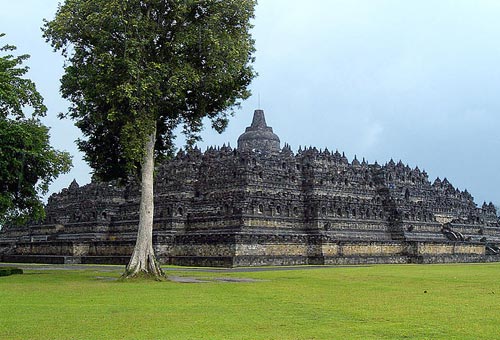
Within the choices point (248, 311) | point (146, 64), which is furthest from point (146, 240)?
point (248, 311)

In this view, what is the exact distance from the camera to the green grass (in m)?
11.4

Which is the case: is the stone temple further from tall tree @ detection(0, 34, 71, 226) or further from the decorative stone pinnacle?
tall tree @ detection(0, 34, 71, 226)

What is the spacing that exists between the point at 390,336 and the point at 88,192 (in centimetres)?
6395

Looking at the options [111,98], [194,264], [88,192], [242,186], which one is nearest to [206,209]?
[242,186]

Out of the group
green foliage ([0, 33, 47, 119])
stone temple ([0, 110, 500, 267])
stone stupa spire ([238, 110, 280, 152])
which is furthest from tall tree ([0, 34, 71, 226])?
stone stupa spire ([238, 110, 280, 152])

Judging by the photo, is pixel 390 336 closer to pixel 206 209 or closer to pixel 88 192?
pixel 206 209

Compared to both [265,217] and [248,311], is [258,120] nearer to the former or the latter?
[265,217]

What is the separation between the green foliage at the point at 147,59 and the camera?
26094 millimetres

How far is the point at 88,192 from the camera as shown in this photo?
233ft

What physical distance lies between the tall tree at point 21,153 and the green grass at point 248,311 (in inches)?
343

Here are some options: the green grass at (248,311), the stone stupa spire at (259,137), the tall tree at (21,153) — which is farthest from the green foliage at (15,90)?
the stone stupa spire at (259,137)

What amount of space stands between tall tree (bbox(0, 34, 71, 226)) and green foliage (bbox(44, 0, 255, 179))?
8.84 feet

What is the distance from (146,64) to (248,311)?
51.3 feet

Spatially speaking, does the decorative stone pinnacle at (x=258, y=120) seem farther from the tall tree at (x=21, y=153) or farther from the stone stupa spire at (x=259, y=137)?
the tall tree at (x=21, y=153)
